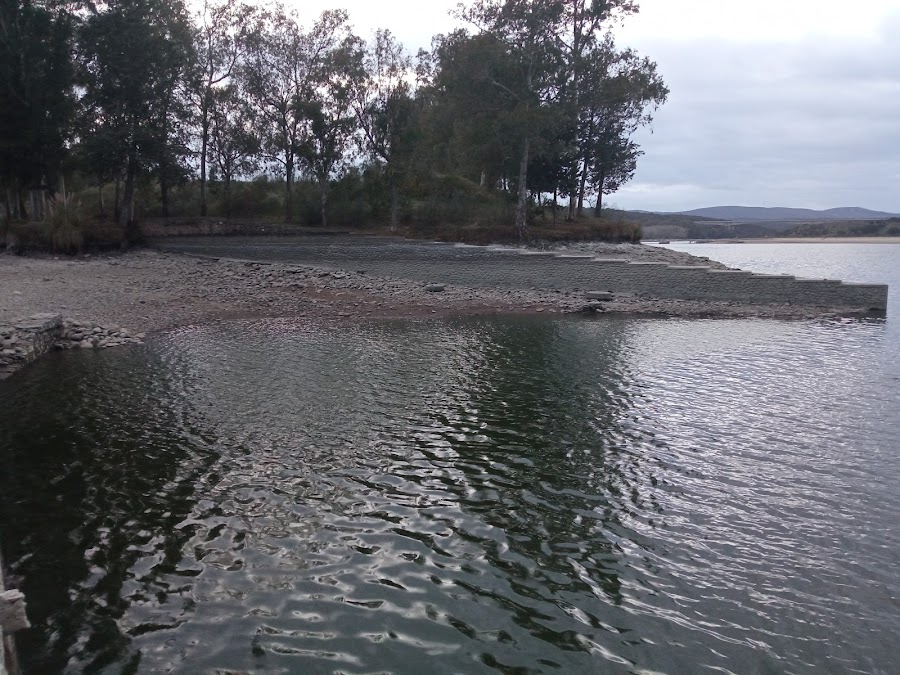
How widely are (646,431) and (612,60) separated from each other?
36.0 metres

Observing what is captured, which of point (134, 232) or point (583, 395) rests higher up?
point (134, 232)

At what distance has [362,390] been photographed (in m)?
13.6

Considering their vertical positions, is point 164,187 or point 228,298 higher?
point 164,187

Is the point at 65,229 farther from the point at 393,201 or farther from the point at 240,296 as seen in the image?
the point at 393,201

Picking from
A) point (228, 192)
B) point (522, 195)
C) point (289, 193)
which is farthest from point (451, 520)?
point (228, 192)

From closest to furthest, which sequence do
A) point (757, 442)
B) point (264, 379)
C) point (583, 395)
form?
point (757, 442), point (583, 395), point (264, 379)

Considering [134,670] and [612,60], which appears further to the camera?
[612,60]

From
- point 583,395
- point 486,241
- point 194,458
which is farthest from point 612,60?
point 194,458

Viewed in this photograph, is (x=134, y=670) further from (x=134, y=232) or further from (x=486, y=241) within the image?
(x=134, y=232)

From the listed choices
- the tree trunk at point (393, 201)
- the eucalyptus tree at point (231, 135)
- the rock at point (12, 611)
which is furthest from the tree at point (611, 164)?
the rock at point (12, 611)

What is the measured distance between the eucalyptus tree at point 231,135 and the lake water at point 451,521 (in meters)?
33.7

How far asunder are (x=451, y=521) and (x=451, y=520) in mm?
28

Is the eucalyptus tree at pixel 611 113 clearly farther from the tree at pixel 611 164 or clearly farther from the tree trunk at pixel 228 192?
the tree trunk at pixel 228 192

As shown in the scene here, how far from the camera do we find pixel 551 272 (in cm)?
3095
